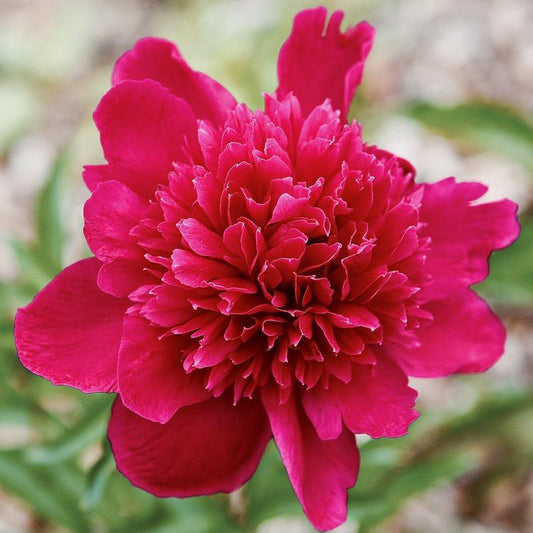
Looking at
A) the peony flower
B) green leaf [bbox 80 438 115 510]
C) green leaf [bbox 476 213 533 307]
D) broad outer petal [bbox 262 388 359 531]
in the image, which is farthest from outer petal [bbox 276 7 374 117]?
green leaf [bbox 476 213 533 307]

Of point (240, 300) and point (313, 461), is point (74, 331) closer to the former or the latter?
point (240, 300)

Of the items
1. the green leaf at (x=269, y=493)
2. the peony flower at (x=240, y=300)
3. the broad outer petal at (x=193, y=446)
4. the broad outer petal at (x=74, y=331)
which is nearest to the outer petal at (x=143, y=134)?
the peony flower at (x=240, y=300)

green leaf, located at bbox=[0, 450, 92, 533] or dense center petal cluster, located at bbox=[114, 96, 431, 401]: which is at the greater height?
dense center petal cluster, located at bbox=[114, 96, 431, 401]

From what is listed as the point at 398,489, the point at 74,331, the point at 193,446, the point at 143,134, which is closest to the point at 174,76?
the point at 143,134

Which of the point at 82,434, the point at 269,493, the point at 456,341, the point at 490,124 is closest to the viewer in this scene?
the point at 456,341

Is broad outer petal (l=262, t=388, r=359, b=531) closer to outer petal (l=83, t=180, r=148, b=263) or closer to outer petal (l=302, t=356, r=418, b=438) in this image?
outer petal (l=302, t=356, r=418, b=438)

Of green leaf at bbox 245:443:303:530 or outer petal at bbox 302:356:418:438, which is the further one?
green leaf at bbox 245:443:303:530

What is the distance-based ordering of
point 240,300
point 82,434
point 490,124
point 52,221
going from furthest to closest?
point 490,124 → point 52,221 → point 82,434 → point 240,300
